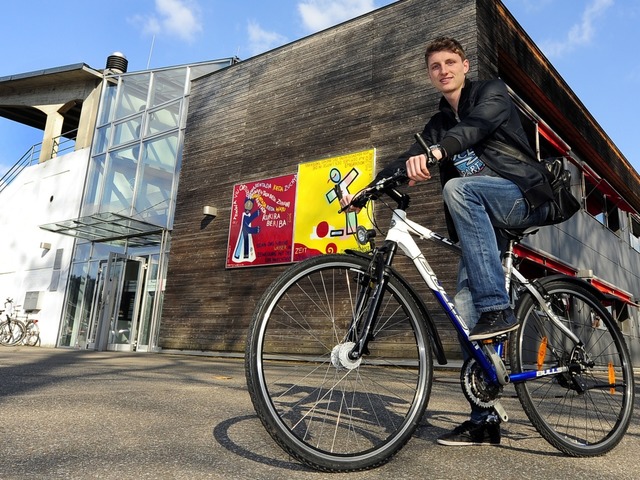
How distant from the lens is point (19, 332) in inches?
576

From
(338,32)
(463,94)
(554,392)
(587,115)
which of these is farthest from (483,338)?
(587,115)

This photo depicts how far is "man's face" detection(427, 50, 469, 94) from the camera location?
7.34 feet

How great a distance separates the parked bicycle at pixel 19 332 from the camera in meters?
14.5

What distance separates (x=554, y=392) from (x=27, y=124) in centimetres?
2489

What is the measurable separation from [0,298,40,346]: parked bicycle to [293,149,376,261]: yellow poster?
10253 mm

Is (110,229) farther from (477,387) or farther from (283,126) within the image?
(477,387)

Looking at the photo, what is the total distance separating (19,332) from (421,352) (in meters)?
16.4

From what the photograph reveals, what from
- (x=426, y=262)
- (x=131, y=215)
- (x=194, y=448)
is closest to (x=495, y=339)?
→ (x=426, y=262)

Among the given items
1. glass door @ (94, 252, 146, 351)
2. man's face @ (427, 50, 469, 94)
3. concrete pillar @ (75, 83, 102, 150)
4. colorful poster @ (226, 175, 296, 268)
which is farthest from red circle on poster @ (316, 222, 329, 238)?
concrete pillar @ (75, 83, 102, 150)

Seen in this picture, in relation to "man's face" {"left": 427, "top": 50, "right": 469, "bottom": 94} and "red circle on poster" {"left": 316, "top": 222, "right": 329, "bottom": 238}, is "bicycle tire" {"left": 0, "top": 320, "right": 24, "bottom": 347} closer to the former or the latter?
"red circle on poster" {"left": 316, "top": 222, "right": 329, "bottom": 238}

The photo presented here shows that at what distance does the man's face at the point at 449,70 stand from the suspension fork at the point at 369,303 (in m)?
0.95

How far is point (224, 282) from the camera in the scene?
10.8 m

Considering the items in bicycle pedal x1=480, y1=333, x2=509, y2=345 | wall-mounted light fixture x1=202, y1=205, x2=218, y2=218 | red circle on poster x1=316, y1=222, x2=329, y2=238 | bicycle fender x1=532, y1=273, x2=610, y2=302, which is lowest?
bicycle pedal x1=480, y1=333, x2=509, y2=345

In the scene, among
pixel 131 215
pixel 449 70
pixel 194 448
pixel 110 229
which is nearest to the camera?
pixel 194 448
